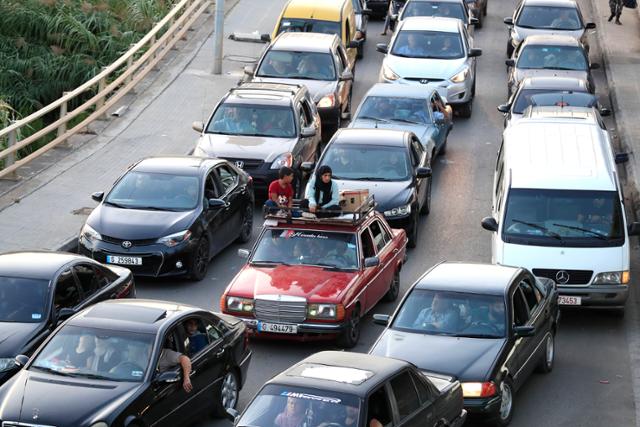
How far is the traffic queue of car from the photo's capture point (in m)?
12.8

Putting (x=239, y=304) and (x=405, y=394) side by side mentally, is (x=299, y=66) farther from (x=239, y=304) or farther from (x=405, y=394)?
(x=405, y=394)

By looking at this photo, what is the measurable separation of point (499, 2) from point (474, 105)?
14905 millimetres

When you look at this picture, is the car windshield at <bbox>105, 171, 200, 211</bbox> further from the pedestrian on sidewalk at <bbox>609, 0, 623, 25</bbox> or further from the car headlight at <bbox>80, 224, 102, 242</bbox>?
the pedestrian on sidewalk at <bbox>609, 0, 623, 25</bbox>

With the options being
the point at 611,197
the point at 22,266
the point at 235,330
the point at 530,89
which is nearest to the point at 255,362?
the point at 235,330

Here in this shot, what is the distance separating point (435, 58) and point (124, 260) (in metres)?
13.5

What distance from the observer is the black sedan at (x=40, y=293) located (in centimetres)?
1480

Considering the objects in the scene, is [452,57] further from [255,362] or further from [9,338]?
[9,338]

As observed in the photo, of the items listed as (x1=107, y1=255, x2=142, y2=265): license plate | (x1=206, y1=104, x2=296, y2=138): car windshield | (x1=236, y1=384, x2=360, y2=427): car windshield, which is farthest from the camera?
(x1=206, y1=104, x2=296, y2=138): car windshield

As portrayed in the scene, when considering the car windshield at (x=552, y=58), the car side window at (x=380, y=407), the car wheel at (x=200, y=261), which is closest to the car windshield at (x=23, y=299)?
the car wheel at (x=200, y=261)

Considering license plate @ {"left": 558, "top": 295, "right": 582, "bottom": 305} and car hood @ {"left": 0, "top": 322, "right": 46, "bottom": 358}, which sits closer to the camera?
car hood @ {"left": 0, "top": 322, "right": 46, "bottom": 358}

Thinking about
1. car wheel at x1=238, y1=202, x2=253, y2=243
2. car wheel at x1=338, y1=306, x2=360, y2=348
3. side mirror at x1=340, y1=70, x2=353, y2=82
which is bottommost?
car wheel at x1=238, y1=202, x2=253, y2=243

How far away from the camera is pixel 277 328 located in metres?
17.0

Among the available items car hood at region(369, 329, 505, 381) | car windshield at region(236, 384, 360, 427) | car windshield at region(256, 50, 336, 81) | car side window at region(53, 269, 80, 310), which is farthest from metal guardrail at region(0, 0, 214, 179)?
car windshield at region(236, 384, 360, 427)

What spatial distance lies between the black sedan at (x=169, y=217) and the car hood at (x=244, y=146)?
1639 mm
